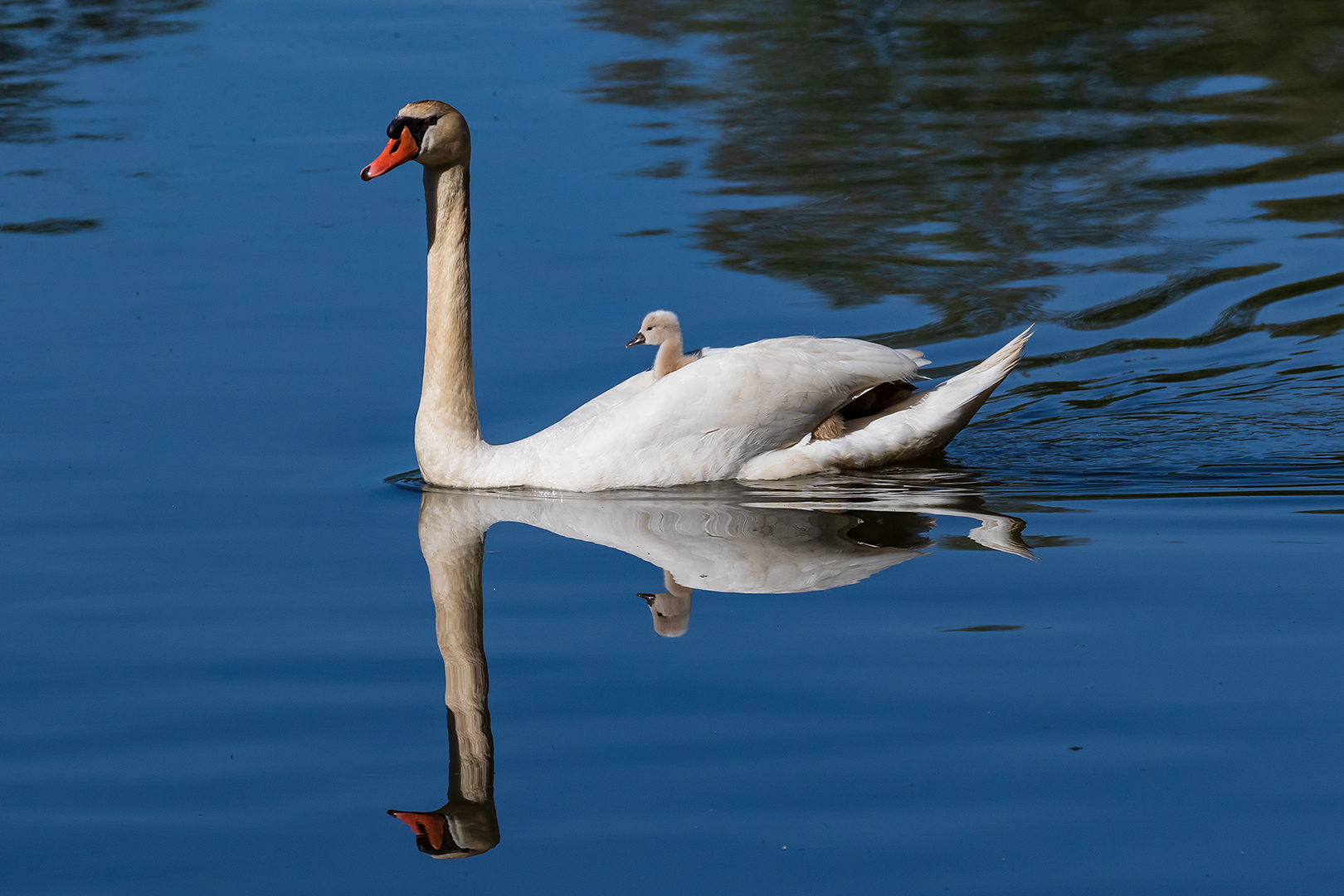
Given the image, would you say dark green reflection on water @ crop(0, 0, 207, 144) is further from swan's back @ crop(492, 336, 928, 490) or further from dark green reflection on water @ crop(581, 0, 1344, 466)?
swan's back @ crop(492, 336, 928, 490)

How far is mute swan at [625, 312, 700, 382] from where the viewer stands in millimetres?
8266

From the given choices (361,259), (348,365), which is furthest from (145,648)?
(361,259)

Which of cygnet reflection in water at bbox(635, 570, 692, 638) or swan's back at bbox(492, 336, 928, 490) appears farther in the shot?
swan's back at bbox(492, 336, 928, 490)

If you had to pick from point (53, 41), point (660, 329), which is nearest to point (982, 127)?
point (660, 329)

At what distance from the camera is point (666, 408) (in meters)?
7.87

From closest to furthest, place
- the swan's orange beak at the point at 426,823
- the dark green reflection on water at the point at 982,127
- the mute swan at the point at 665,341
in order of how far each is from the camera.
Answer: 1. the swan's orange beak at the point at 426,823
2. the mute swan at the point at 665,341
3. the dark green reflection on water at the point at 982,127

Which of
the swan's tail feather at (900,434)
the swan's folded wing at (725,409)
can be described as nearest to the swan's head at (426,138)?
the swan's folded wing at (725,409)

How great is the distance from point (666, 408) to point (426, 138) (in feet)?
5.42

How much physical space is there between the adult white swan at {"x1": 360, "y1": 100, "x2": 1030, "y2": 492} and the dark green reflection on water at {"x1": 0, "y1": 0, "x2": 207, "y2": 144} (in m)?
7.93

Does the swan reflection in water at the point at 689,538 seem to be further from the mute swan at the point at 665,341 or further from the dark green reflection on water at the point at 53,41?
the dark green reflection on water at the point at 53,41

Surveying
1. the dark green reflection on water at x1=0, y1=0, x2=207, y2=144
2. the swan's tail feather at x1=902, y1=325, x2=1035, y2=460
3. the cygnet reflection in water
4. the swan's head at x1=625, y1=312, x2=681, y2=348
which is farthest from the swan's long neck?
the dark green reflection on water at x1=0, y1=0, x2=207, y2=144

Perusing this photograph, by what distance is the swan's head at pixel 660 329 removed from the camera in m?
8.29

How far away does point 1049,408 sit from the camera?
9.32 meters

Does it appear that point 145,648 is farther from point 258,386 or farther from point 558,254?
point 558,254
